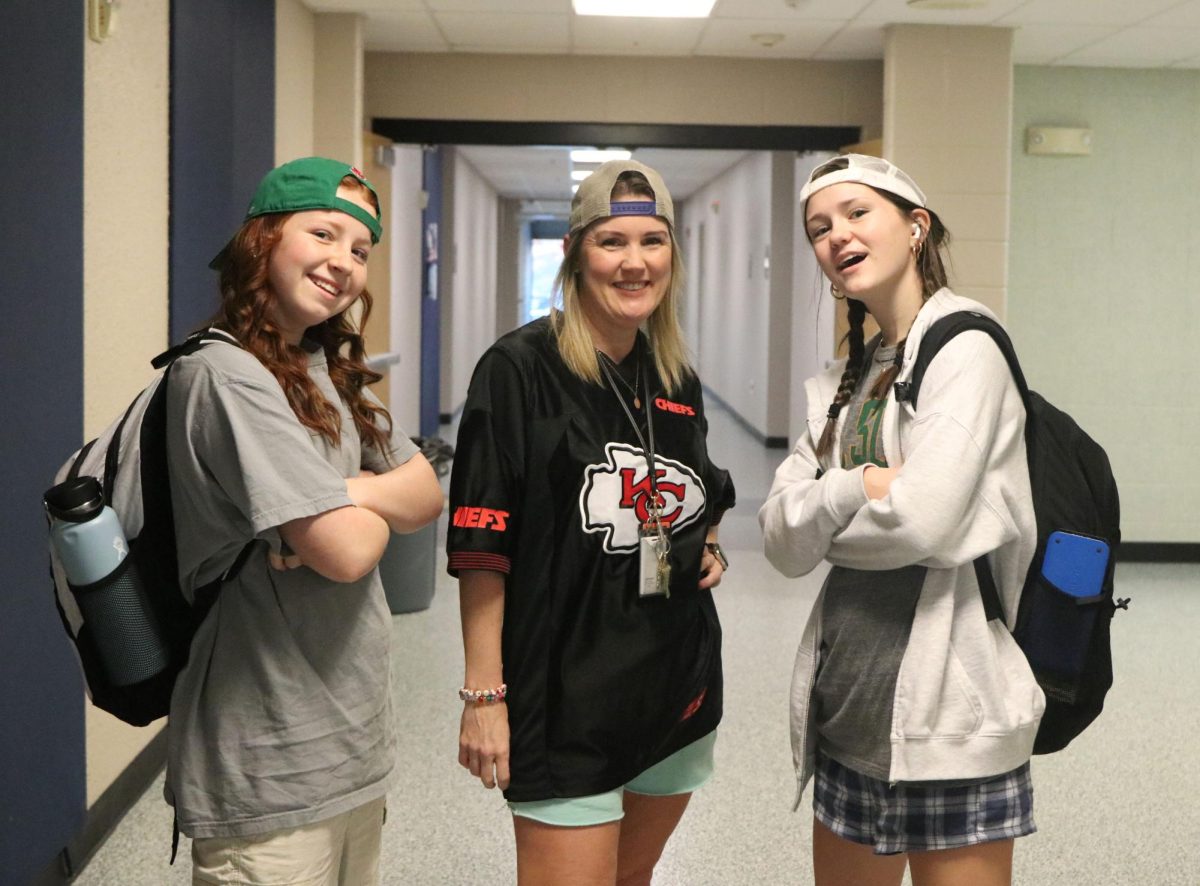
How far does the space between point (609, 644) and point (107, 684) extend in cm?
65

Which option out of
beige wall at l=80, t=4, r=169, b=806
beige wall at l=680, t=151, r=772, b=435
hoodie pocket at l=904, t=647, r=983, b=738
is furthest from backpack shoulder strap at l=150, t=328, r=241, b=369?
beige wall at l=680, t=151, r=772, b=435

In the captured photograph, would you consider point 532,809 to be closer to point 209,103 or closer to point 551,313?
point 551,313

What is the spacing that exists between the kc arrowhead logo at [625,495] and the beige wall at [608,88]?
5.08 meters

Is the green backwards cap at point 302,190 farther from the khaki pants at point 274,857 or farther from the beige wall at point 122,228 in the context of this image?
the beige wall at point 122,228

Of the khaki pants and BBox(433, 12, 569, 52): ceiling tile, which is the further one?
BBox(433, 12, 569, 52): ceiling tile

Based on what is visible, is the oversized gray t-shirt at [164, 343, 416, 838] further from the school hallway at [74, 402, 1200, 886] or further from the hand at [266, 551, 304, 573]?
the school hallway at [74, 402, 1200, 886]

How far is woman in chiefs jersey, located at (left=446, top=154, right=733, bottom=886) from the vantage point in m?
1.65

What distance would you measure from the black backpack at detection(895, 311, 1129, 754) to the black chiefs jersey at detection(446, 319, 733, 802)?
440 mm

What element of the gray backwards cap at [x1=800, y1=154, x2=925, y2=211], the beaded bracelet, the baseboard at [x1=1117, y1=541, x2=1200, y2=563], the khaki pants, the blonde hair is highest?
the gray backwards cap at [x1=800, y1=154, x2=925, y2=211]

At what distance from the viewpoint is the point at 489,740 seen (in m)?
1.64

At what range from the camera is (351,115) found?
5.94 m

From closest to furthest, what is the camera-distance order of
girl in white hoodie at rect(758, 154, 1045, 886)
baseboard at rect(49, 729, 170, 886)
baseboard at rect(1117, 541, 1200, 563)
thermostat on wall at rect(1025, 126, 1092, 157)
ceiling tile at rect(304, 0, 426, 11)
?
girl in white hoodie at rect(758, 154, 1045, 886) < baseboard at rect(49, 729, 170, 886) < ceiling tile at rect(304, 0, 426, 11) < thermostat on wall at rect(1025, 126, 1092, 157) < baseboard at rect(1117, 541, 1200, 563)

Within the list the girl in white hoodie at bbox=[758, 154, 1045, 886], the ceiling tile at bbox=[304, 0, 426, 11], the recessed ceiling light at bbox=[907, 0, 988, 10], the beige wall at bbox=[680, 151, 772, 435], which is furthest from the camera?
the beige wall at bbox=[680, 151, 772, 435]

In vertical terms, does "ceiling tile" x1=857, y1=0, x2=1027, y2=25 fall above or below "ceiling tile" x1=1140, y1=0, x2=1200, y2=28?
above
